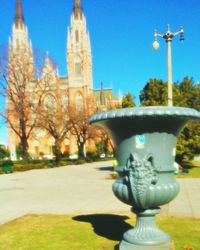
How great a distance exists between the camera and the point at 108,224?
7.25 meters

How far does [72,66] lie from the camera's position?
269 feet

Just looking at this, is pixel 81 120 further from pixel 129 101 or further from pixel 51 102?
pixel 129 101

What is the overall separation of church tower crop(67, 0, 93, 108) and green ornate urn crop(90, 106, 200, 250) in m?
75.3

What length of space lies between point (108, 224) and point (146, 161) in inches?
119

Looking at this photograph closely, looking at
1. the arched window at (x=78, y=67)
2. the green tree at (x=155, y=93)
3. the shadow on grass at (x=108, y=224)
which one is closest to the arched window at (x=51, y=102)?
the green tree at (x=155, y=93)

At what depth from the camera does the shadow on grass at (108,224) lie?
637 cm

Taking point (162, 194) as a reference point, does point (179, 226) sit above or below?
below

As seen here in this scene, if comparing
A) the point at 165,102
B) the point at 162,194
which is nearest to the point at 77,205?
the point at 162,194

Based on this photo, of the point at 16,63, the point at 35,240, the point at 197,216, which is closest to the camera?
the point at 35,240

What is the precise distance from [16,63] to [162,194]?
3041cm

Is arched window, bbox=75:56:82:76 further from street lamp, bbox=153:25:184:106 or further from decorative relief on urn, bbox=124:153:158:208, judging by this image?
decorative relief on urn, bbox=124:153:158:208

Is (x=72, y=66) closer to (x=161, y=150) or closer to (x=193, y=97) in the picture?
(x=193, y=97)

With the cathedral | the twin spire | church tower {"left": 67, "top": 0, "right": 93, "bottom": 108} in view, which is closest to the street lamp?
the cathedral

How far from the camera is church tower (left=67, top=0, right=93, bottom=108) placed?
264 feet
